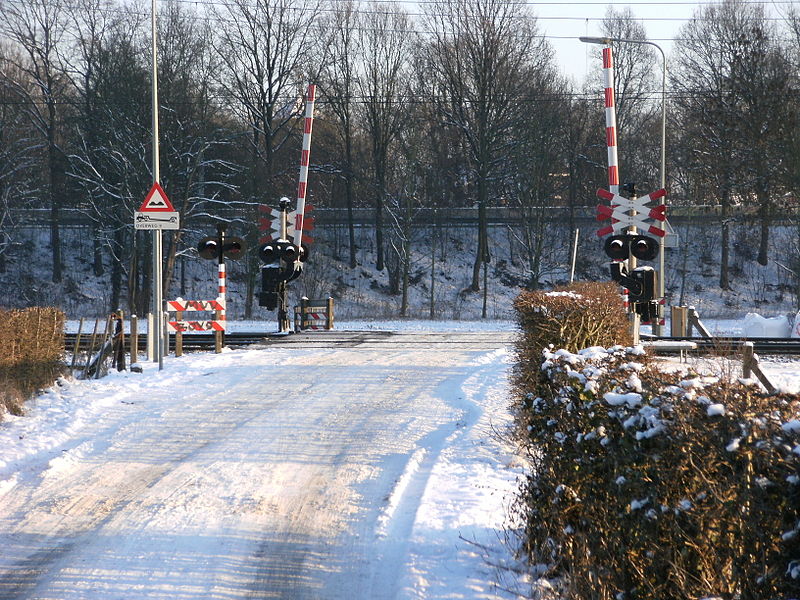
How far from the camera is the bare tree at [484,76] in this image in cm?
4112

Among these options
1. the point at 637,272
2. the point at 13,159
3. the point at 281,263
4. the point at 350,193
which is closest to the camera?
the point at 637,272

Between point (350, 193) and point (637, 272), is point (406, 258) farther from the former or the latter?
point (637, 272)

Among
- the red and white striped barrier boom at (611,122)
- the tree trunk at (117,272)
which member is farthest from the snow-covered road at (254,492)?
the tree trunk at (117,272)

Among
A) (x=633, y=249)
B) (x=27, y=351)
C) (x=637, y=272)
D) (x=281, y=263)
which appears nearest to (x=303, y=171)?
(x=281, y=263)

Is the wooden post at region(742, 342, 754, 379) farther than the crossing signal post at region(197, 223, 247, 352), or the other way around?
the crossing signal post at region(197, 223, 247, 352)

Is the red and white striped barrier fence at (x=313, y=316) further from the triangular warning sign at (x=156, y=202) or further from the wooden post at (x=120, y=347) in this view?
the triangular warning sign at (x=156, y=202)

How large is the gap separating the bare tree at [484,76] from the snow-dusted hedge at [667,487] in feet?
119

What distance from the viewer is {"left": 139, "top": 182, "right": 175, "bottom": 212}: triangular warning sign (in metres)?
14.6

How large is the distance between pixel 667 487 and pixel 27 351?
10.8 metres

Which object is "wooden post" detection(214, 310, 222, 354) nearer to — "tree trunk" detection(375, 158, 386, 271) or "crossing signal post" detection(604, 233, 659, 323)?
"crossing signal post" detection(604, 233, 659, 323)

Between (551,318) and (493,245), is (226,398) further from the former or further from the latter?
(493,245)

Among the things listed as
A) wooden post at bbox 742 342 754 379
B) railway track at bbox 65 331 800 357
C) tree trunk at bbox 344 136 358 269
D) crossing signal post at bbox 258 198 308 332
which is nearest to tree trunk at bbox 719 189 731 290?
tree trunk at bbox 344 136 358 269

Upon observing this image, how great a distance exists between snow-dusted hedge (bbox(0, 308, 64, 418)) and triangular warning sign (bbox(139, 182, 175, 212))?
2557 mm

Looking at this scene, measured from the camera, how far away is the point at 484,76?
41344 mm
